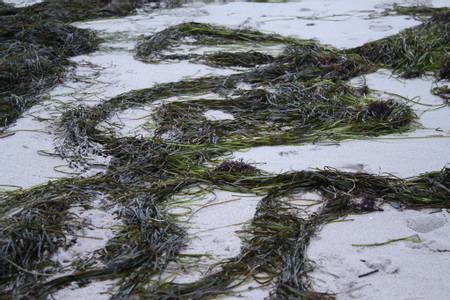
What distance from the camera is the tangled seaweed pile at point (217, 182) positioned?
6.59ft

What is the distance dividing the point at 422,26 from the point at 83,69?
2698mm

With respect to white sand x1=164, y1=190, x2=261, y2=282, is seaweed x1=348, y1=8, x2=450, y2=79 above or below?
above

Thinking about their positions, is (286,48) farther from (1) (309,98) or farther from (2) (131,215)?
(2) (131,215)

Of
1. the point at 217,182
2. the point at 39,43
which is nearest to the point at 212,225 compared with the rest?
the point at 217,182

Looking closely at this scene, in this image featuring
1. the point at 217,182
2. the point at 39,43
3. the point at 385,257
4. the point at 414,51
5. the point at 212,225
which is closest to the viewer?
the point at 385,257

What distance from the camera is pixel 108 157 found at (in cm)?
287

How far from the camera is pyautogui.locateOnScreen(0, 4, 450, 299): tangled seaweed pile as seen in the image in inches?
79.0

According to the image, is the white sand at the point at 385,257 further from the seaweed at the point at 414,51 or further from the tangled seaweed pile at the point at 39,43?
the tangled seaweed pile at the point at 39,43

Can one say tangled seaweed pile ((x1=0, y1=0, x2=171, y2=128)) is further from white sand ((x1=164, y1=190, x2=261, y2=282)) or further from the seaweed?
the seaweed

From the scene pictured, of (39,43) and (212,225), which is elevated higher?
(39,43)

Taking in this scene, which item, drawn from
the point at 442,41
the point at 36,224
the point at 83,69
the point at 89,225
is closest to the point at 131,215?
the point at 89,225

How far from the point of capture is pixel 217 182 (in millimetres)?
2580

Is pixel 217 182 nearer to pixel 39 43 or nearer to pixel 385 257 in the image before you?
pixel 385 257

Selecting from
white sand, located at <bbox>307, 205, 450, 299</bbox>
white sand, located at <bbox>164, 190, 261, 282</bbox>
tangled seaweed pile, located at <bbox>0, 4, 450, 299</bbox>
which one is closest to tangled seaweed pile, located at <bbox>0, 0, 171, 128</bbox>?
tangled seaweed pile, located at <bbox>0, 4, 450, 299</bbox>
